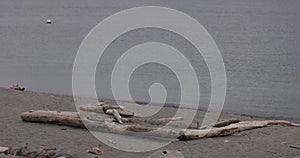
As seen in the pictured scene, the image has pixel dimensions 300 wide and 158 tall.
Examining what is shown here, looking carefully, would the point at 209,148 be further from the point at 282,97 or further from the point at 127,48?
the point at 127,48

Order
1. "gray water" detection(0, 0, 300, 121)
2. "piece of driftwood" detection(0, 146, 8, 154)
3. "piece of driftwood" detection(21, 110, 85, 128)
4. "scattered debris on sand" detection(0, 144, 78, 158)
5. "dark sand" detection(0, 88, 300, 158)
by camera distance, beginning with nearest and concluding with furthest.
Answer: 1. "scattered debris on sand" detection(0, 144, 78, 158)
2. "piece of driftwood" detection(0, 146, 8, 154)
3. "dark sand" detection(0, 88, 300, 158)
4. "piece of driftwood" detection(21, 110, 85, 128)
5. "gray water" detection(0, 0, 300, 121)

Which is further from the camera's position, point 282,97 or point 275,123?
point 282,97

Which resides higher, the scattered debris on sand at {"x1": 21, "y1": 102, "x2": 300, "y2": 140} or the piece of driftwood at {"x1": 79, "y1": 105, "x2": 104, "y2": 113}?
the piece of driftwood at {"x1": 79, "y1": 105, "x2": 104, "y2": 113}

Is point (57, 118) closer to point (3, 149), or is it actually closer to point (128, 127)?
point (128, 127)

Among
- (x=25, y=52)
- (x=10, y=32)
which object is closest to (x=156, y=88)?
(x=25, y=52)

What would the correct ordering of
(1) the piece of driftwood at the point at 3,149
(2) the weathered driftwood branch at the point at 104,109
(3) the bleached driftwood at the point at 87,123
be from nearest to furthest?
(1) the piece of driftwood at the point at 3,149 < (3) the bleached driftwood at the point at 87,123 < (2) the weathered driftwood branch at the point at 104,109

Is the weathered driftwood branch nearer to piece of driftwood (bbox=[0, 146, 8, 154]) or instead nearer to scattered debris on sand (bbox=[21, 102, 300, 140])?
scattered debris on sand (bbox=[21, 102, 300, 140])

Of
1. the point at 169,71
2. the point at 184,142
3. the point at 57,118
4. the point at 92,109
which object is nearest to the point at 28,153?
the point at 57,118

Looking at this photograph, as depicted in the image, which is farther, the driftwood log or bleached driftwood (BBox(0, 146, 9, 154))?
the driftwood log

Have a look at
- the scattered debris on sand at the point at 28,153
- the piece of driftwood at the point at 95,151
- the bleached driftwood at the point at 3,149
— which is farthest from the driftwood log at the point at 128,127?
the bleached driftwood at the point at 3,149

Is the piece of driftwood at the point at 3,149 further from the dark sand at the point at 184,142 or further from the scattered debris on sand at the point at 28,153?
the dark sand at the point at 184,142

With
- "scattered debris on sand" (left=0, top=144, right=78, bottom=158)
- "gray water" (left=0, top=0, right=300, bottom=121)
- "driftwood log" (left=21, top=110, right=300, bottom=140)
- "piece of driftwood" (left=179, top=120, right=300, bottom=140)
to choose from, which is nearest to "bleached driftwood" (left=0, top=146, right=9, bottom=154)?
"scattered debris on sand" (left=0, top=144, right=78, bottom=158)

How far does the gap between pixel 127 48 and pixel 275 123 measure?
32219 millimetres

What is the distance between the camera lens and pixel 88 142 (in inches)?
596
